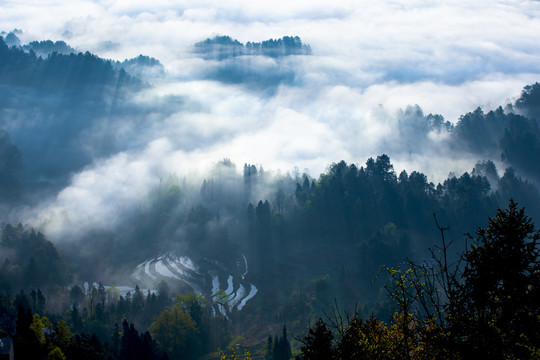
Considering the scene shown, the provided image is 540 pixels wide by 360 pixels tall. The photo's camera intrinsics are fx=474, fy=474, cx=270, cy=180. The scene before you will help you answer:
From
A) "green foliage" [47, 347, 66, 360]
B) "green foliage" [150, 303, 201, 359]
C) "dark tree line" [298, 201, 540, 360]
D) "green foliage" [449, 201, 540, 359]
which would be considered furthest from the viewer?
"green foliage" [150, 303, 201, 359]

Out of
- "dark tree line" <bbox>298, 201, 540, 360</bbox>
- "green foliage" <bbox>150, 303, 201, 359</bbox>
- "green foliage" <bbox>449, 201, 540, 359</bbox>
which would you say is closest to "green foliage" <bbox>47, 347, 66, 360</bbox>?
"dark tree line" <bbox>298, 201, 540, 360</bbox>

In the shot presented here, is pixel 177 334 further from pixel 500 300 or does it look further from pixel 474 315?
pixel 500 300

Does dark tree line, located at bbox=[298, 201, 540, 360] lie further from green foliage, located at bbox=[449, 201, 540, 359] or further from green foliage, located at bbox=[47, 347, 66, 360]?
green foliage, located at bbox=[47, 347, 66, 360]

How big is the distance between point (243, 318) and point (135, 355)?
65914mm

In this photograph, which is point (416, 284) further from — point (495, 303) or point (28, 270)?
point (28, 270)

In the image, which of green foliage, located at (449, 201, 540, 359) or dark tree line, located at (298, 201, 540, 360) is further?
green foliage, located at (449, 201, 540, 359)

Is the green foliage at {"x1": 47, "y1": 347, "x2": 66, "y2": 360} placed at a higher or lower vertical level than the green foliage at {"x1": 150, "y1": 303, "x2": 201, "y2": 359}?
lower

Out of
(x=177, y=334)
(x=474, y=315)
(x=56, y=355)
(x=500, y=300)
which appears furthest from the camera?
(x=177, y=334)

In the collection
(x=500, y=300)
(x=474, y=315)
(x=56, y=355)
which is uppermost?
(x=500, y=300)

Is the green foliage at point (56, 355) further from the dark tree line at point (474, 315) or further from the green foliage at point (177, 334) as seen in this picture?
the green foliage at point (177, 334)

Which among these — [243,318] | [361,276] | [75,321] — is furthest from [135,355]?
[361,276]

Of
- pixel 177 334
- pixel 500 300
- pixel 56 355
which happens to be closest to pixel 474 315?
pixel 500 300

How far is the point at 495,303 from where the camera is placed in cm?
2367

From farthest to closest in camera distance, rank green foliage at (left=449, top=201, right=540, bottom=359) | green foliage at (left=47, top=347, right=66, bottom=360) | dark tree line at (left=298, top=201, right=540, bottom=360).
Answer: green foliage at (left=47, top=347, right=66, bottom=360) < green foliage at (left=449, top=201, right=540, bottom=359) < dark tree line at (left=298, top=201, right=540, bottom=360)
